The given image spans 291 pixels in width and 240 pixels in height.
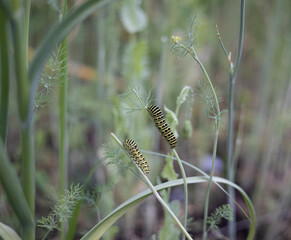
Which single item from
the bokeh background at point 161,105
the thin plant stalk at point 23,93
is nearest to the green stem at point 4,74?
the thin plant stalk at point 23,93

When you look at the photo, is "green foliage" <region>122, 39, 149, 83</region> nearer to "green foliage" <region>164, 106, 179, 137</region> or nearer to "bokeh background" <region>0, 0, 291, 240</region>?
"bokeh background" <region>0, 0, 291, 240</region>

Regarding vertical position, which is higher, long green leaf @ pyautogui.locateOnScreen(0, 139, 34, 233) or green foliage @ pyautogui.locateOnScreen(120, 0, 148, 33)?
green foliage @ pyautogui.locateOnScreen(120, 0, 148, 33)

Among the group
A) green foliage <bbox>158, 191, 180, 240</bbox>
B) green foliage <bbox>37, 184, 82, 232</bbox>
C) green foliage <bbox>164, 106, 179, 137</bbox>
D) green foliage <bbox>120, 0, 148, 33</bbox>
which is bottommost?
green foliage <bbox>158, 191, 180, 240</bbox>

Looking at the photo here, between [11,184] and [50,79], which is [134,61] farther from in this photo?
[11,184]

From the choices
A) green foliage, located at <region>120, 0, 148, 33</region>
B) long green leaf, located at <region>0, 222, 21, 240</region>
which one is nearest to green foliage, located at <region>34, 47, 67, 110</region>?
long green leaf, located at <region>0, 222, 21, 240</region>

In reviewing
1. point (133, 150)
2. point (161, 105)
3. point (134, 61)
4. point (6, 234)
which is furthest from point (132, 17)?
point (6, 234)

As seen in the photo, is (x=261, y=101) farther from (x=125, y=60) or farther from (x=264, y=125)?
(x=125, y=60)
